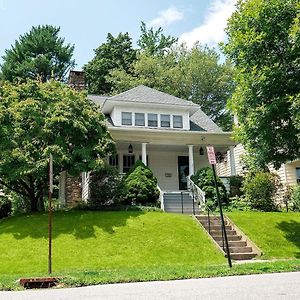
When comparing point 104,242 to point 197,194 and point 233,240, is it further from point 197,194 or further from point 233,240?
point 197,194

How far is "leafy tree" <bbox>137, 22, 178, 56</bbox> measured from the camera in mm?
50594

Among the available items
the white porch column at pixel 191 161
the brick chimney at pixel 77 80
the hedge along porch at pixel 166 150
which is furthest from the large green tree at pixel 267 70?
the brick chimney at pixel 77 80

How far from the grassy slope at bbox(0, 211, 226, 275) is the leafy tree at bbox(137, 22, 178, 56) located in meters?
36.5

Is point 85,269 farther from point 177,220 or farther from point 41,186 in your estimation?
point 41,186

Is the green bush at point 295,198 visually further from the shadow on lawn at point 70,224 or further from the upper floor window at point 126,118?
the upper floor window at point 126,118

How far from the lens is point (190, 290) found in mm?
7480

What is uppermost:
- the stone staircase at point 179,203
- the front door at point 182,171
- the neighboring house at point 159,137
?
the neighboring house at point 159,137

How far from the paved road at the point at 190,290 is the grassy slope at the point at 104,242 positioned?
373 cm

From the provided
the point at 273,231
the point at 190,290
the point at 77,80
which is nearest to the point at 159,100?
the point at 77,80

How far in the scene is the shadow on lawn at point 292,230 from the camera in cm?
1543

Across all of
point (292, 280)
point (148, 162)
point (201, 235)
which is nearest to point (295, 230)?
point (201, 235)

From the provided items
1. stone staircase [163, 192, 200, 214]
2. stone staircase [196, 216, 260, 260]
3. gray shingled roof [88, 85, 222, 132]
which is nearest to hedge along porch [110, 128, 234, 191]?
gray shingled roof [88, 85, 222, 132]

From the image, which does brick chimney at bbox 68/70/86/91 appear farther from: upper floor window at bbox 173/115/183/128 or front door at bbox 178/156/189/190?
front door at bbox 178/156/189/190

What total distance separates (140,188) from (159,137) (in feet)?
13.0
